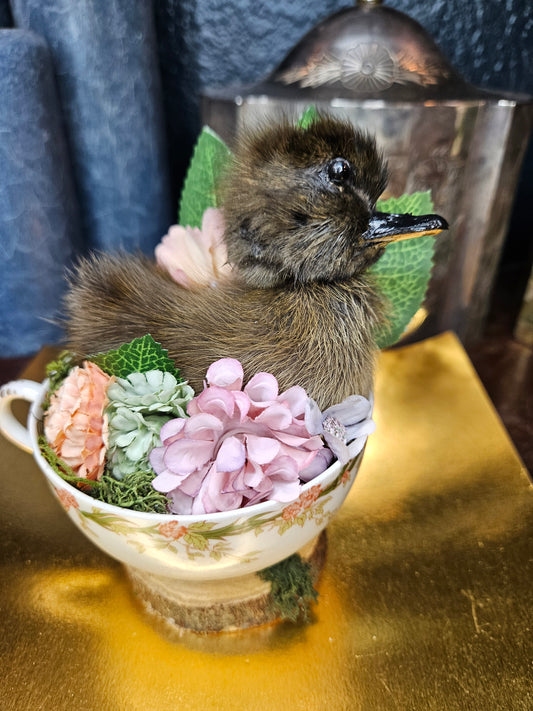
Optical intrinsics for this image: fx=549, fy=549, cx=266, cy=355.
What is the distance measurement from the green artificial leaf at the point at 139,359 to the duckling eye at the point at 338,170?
0.12 m

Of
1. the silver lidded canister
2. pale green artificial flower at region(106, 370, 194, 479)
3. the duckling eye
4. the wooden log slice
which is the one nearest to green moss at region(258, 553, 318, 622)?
the wooden log slice

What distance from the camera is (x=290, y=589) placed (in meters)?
0.32

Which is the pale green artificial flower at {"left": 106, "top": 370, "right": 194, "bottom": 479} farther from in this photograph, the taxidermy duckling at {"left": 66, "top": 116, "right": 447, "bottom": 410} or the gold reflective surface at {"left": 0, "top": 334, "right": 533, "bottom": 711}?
the gold reflective surface at {"left": 0, "top": 334, "right": 533, "bottom": 711}

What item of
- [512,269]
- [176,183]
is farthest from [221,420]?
[512,269]

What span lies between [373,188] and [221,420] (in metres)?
0.14

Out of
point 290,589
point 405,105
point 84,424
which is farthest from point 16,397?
point 405,105

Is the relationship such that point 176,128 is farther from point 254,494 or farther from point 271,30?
point 254,494

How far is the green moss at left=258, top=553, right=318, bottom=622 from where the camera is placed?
322 millimetres

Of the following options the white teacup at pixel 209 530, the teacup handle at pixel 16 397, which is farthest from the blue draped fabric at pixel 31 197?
the white teacup at pixel 209 530

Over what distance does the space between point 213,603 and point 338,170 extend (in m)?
0.25

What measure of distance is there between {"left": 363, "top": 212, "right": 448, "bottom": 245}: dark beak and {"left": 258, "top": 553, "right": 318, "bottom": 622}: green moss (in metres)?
0.20

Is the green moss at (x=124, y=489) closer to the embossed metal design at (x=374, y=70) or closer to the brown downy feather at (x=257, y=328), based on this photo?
the brown downy feather at (x=257, y=328)

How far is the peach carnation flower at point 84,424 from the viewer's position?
26 cm

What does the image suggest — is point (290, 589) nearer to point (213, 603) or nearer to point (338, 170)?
point (213, 603)
